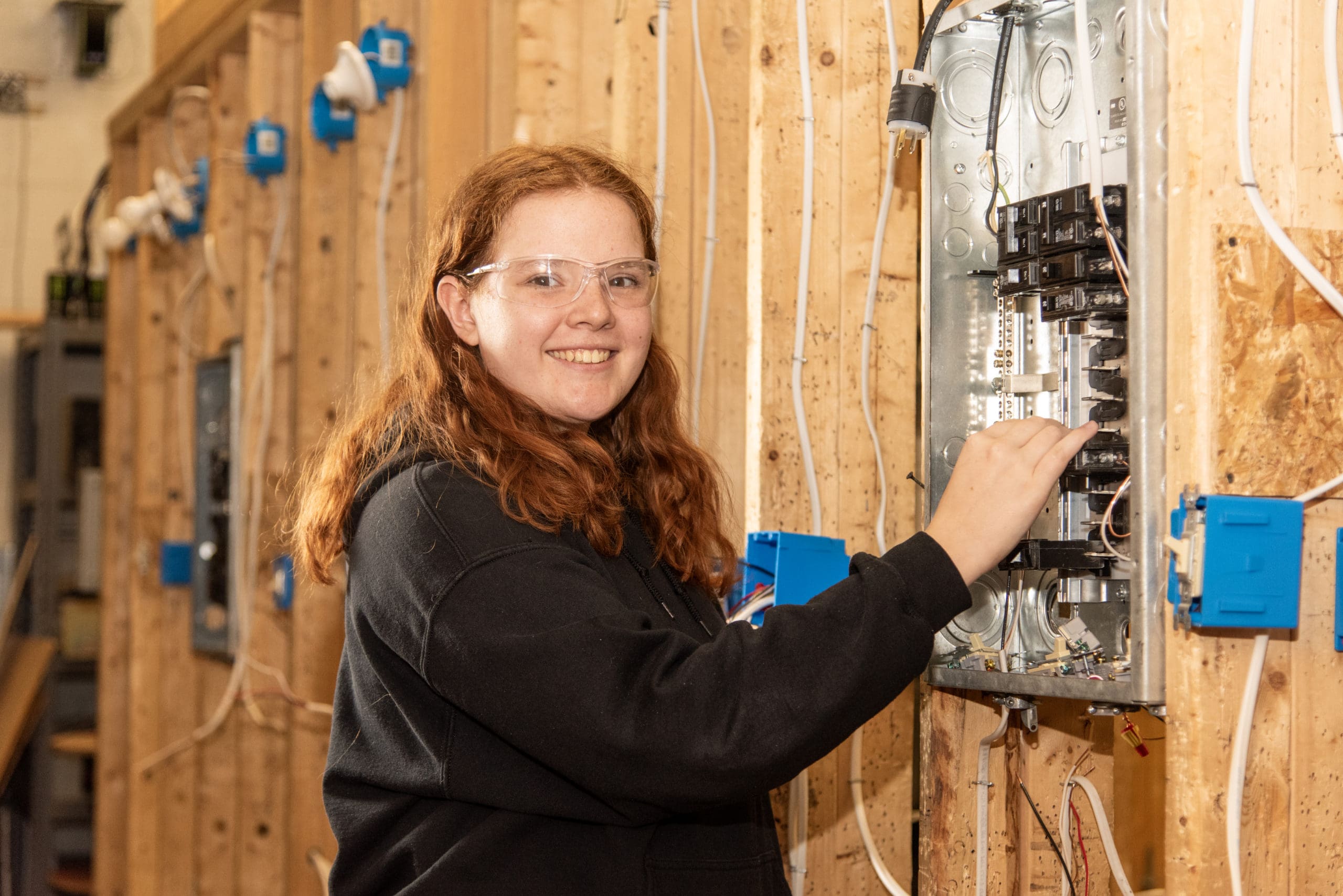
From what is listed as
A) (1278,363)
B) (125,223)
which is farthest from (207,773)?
(1278,363)

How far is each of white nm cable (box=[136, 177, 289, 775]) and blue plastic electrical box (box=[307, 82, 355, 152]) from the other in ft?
1.64

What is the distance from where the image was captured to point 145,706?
4.70 metres

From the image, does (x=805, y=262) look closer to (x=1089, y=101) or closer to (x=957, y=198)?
(x=957, y=198)

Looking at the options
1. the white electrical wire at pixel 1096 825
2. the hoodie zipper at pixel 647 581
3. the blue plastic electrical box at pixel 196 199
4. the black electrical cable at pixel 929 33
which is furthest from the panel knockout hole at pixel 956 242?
the blue plastic electrical box at pixel 196 199

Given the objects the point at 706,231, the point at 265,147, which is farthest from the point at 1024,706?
the point at 265,147

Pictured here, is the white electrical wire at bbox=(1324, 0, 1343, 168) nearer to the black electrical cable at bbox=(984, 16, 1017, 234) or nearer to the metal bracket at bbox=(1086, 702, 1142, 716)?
the black electrical cable at bbox=(984, 16, 1017, 234)

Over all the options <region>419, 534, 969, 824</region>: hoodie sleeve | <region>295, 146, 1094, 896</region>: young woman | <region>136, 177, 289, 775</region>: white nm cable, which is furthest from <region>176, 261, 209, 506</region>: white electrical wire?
<region>419, 534, 969, 824</region>: hoodie sleeve

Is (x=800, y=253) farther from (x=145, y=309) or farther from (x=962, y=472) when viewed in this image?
(x=145, y=309)

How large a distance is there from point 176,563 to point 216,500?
413mm

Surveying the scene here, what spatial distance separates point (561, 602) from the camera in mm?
1192

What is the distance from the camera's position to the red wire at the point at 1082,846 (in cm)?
168

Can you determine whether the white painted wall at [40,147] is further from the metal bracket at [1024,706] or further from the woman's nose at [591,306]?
the metal bracket at [1024,706]

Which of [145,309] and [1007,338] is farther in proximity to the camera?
[145,309]

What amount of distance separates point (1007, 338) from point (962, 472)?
301 mm
